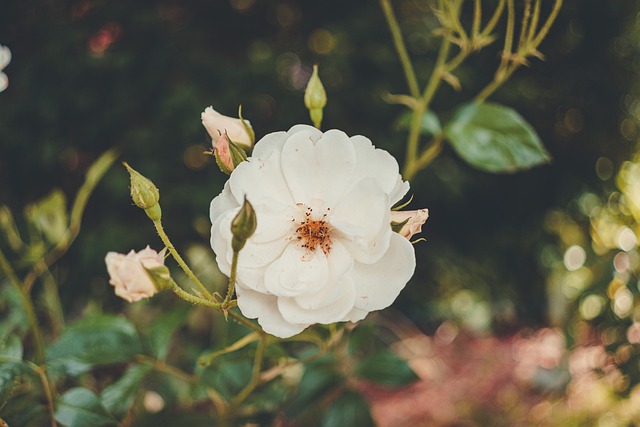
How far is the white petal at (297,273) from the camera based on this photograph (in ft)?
1.47

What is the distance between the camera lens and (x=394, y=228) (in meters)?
0.47

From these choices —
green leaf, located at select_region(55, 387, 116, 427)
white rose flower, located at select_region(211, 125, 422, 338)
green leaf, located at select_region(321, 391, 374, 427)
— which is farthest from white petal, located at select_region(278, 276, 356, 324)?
green leaf, located at select_region(321, 391, 374, 427)

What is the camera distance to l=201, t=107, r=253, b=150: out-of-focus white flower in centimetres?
50

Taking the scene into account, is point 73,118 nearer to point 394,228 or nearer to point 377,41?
point 377,41

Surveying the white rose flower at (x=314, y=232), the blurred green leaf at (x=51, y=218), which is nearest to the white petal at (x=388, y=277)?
the white rose flower at (x=314, y=232)

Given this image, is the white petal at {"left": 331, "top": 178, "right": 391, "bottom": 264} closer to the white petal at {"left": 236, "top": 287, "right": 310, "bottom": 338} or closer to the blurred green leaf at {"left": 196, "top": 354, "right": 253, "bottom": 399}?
the white petal at {"left": 236, "top": 287, "right": 310, "bottom": 338}

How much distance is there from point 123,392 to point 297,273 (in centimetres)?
26

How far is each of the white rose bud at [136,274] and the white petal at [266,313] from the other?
60 millimetres

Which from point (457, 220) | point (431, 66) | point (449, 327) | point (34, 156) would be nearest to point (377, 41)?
point (431, 66)

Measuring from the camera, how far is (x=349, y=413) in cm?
74

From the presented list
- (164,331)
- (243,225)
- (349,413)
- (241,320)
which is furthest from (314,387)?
(243,225)

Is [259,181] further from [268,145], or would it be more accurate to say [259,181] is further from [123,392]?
[123,392]

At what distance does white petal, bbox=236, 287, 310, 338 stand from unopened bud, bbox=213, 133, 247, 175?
0.10 metres

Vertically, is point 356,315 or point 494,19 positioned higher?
point 494,19
